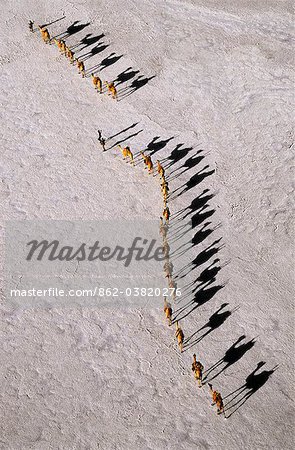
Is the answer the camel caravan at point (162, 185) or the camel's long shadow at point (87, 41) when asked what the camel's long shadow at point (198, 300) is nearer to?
the camel caravan at point (162, 185)

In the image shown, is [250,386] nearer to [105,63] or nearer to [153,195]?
[153,195]

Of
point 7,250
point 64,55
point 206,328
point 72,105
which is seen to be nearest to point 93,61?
point 64,55

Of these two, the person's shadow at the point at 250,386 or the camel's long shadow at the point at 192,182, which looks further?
the camel's long shadow at the point at 192,182

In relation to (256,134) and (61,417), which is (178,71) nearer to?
(256,134)

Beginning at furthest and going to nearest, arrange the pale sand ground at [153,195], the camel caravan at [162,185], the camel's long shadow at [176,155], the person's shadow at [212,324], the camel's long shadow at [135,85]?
the camel's long shadow at [135,85] → the camel's long shadow at [176,155] → the person's shadow at [212,324] → the camel caravan at [162,185] → the pale sand ground at [153,195]

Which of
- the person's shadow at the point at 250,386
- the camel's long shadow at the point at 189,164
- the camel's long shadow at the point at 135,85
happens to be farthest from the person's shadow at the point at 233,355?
the camel's long shadow at the point at 135,85

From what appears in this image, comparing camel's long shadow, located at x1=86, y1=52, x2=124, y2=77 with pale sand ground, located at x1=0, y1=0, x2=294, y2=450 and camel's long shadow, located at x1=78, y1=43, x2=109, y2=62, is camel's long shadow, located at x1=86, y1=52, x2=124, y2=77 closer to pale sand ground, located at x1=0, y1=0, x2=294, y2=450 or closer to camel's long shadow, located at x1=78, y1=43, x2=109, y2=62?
pale sand ground, located at x1=0, y1=0, x2=294, y2=450

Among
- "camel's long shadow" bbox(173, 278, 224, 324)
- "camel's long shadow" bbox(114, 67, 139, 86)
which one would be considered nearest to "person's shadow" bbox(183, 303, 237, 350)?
"camel's long shadow" bbox(173, 278, 224, 324)
